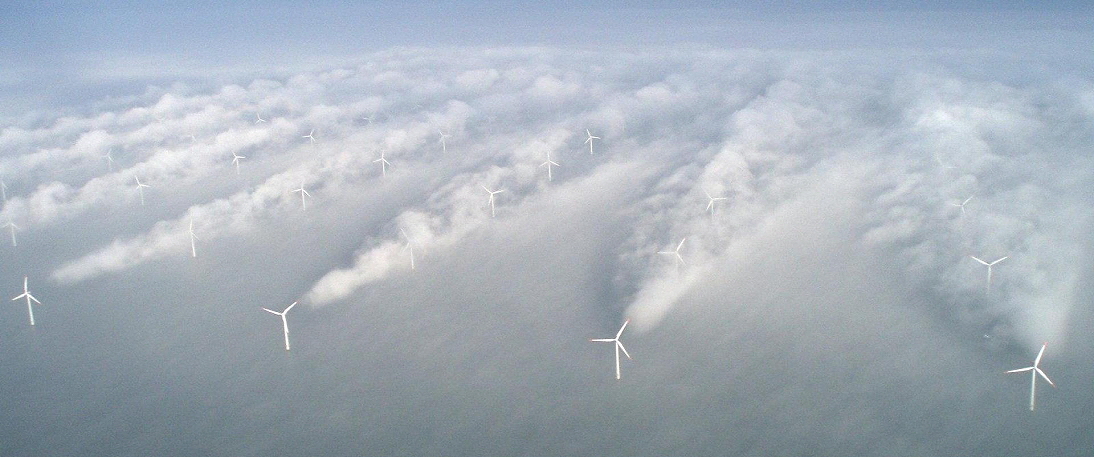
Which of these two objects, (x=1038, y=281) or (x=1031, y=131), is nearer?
(x=1038, y=281)

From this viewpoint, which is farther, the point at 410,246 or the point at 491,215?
the point at 491,215

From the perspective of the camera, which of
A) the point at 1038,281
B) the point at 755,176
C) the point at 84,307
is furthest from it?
the point at 755,176

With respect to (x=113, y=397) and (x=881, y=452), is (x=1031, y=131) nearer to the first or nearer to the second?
(x=881, y=452)

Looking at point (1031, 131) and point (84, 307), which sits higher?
point (1031, 131)

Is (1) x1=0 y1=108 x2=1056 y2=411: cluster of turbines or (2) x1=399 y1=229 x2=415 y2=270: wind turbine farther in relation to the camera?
(2) x1=399 y1=229 x2=415 y2=270: wind turbine

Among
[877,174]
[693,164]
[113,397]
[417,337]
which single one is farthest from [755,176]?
[113,397]

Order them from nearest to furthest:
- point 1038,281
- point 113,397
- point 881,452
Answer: point 881,452
point 113,397
point 1038,281

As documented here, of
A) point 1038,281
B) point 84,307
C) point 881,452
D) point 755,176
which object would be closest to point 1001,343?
point 1038,281

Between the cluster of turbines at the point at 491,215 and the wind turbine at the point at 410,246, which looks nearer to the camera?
the cluster of turbines at the point at 491,215

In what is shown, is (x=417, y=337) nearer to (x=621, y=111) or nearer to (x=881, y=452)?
(x=881, y=452)
